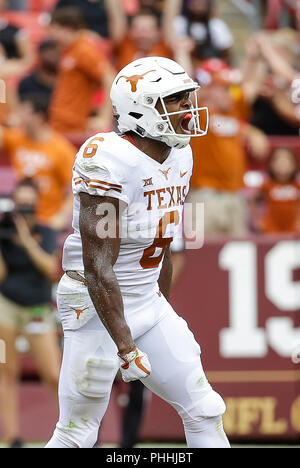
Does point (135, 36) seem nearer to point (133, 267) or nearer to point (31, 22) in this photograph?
point (31, 22)

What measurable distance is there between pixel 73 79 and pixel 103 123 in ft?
1.73

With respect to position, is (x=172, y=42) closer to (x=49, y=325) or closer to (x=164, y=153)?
(x=49, y=325)

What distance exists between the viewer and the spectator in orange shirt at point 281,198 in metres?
7.39

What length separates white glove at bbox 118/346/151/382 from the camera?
12.0ft

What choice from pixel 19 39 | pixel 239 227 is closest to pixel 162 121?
pixel 239 227

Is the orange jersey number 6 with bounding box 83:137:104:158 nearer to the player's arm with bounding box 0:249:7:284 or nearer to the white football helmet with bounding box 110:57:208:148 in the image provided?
the white football helmet with bounding box 110:57:208:148

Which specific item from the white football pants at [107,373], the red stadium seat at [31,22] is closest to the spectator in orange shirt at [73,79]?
the red stadium seat at [31,22]

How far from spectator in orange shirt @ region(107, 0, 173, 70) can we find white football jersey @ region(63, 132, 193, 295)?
3.94 meters

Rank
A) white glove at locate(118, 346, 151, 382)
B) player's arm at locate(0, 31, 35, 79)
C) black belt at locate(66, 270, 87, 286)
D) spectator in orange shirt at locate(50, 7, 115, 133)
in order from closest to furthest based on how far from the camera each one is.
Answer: white glove at locate(118, 346, 151, 382) → black belt at locate(66, 270, 87, 286) → spectator in orange shirt at locate(50, 7, 115, 133) → player's arm at locate(0, 31, 35, 79)

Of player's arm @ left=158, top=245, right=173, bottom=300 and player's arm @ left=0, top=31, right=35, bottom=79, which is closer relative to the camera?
player's arm @ left=158, top=245, right=173, bottom=300

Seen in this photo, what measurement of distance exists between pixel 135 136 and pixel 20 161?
10.8 feet

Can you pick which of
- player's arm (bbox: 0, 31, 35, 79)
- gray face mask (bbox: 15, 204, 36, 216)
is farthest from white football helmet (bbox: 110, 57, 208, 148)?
player's arm (bbox: 0, 31, 35, 79)

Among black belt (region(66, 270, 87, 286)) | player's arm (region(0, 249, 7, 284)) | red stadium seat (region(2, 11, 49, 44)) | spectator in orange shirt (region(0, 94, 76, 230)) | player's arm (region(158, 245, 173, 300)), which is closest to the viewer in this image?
black belt (region(66, 270, 87, 286))

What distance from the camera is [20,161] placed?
7129 mm
